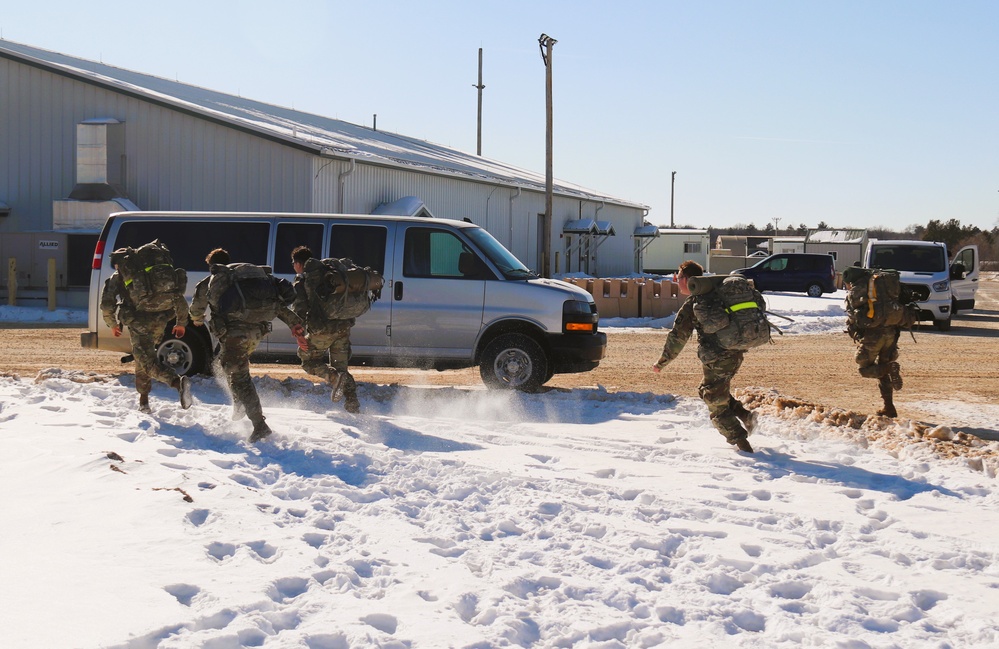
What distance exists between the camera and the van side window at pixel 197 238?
445 inches

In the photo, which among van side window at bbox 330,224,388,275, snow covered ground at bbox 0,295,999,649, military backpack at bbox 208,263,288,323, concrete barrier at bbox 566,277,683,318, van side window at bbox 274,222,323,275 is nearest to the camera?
snow covered ground at bbox 0,295,999,649

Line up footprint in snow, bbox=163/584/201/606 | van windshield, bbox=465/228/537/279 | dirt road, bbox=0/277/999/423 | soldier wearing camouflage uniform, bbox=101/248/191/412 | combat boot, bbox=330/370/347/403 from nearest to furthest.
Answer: footprint in snow, bbox=163/584/201/606 < soldier wearing camouflage uniform, bbox=101/248/191/412 < combat boot, bbox=330/370/347/403 < van windshield, bbox=465/228/537/279 < dirt road, bbox=0/277/999/423

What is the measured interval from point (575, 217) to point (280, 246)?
32.4m

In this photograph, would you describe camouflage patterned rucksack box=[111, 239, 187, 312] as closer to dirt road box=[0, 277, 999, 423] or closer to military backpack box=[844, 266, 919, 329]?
dirt road box=[0, 277, 999, 423]

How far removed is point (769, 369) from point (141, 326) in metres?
9.02

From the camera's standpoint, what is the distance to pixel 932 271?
882 inches

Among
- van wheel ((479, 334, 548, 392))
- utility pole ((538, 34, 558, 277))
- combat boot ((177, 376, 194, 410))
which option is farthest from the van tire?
combat boot ((177, 376, 194, 410))

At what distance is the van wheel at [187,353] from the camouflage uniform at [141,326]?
1.65 meters

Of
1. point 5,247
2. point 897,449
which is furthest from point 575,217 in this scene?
point 897,449

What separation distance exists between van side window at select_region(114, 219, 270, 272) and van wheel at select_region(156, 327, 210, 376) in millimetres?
836

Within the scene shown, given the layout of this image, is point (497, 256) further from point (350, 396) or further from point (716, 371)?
point (716, 371)

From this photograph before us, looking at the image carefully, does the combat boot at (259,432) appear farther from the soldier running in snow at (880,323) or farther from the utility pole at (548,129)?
the utility pole at (548,129)

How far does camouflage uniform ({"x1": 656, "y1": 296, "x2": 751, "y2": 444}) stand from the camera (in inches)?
318

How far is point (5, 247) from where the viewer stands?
25.0 meters
